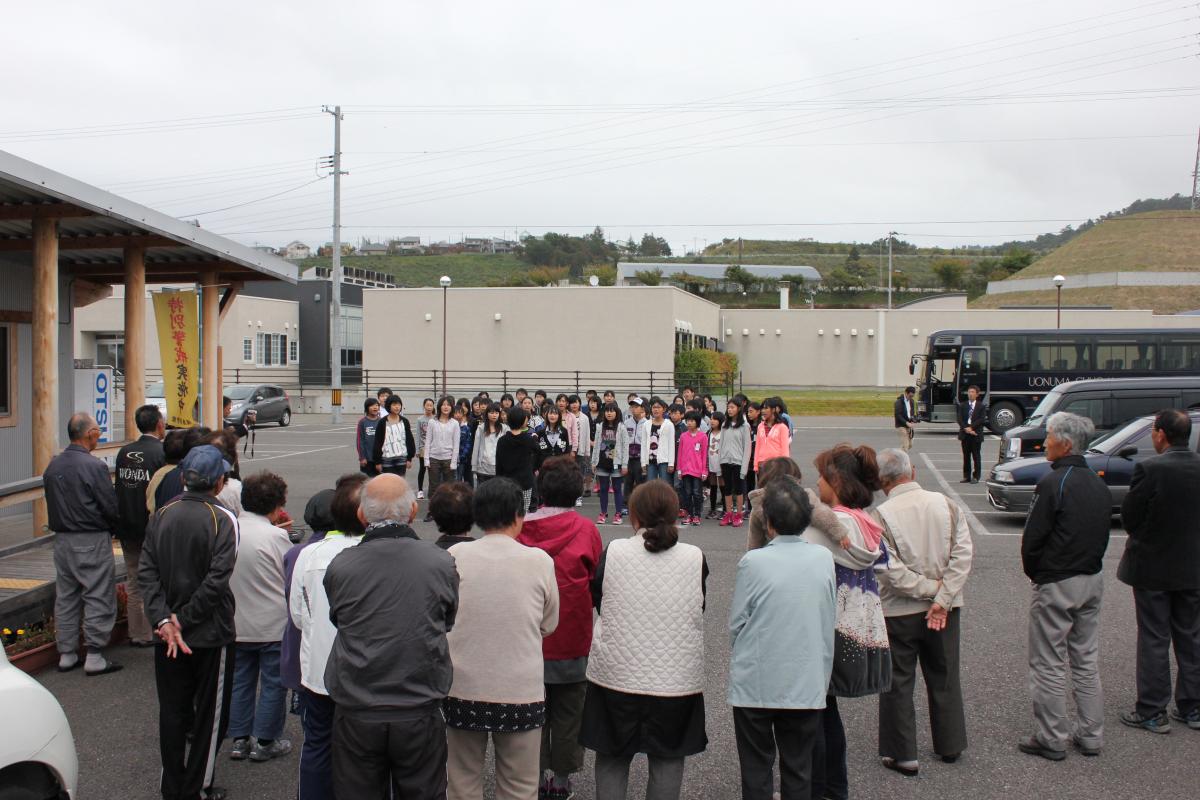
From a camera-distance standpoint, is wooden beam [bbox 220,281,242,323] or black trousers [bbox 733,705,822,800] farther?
wooden beam [bbox 220,281,242,323]

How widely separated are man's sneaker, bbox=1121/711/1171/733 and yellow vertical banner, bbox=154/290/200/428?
10.1 metres

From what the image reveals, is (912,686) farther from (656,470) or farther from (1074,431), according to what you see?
(656,470)

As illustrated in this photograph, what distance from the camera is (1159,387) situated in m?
14.7

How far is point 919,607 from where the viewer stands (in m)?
4.85

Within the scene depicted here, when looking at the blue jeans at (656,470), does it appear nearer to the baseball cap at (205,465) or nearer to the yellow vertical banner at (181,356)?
the yellow vertical banner at (181,356)

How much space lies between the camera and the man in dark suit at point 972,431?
16.5 m

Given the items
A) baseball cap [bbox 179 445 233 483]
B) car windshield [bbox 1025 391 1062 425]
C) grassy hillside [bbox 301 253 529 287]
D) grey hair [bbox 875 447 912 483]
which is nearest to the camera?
baseball cap [bbox 179 445 233 483]

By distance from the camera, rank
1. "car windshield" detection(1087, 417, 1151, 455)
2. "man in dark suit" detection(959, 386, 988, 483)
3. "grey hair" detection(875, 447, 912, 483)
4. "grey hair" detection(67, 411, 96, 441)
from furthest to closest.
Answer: "man in dark suit" detection(959, 386, 988, 483), "car windshield" detection(1087, 417, 1151, 455), "grey hair" detection(67, 411, 96, 441), "grey hair" detection(875, 447, 912, 483)

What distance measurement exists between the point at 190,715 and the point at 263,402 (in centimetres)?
2832

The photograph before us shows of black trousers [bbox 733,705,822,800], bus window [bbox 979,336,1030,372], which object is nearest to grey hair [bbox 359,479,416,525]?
black trousers [bbox 733,705,822,800]

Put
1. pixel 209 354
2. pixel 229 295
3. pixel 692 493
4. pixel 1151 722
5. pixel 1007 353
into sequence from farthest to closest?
pixel 1007 353 → pixel 229 295 → pixel 692 493 → pixel 209 354 → pixel 1151 722

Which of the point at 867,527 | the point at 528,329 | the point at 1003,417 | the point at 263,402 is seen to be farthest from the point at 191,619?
the point at 528,329

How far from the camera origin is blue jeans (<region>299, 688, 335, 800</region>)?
3.94 metres

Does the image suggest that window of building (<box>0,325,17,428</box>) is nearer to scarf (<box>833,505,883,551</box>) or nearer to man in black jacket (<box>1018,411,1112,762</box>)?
scarf (<box>833,505,883,551</box>)
